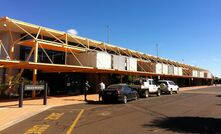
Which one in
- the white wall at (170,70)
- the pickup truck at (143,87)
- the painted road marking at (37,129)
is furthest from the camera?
the white wall at (170,70)

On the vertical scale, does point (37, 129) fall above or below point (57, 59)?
below

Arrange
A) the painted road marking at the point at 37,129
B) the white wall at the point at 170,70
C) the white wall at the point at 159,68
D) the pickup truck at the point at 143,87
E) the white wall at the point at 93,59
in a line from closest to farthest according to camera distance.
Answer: the painted road marking at the point at 37,129 < the pickup truck at the point at 143,87 < the white wall at the point at 93,59 < the white wall at the point at 159,68 < the white wall at the point at 170,70

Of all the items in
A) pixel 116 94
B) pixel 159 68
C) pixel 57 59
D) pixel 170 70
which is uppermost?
pixel 57 59

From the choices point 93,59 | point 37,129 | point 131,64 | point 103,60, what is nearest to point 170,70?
point 131,64

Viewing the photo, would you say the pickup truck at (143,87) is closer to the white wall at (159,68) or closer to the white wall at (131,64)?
the white wall at (131,64)

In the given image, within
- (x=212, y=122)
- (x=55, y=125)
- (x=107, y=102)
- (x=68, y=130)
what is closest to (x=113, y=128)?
(x=68, y=130)

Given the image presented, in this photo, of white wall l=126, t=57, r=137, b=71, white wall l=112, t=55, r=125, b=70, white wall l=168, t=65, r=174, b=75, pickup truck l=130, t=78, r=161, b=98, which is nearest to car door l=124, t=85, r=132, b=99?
pickup truck l=130, t=78, r=161, b=98

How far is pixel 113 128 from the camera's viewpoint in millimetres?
9812

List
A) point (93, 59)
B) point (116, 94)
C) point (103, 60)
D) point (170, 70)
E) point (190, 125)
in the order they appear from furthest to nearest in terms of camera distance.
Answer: point (170, 70)
point (103, 60)
point (93, 59)
point (116, 94)
point (190, 125)

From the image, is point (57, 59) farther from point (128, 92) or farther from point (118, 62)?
point (128, 92)

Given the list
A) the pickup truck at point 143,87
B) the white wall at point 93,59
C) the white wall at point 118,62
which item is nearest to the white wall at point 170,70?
the white wall at point 118,62

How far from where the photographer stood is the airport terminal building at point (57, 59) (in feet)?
76.1

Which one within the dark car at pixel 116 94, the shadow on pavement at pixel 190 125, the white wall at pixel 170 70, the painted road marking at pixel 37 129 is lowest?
the painted road marking at pixel 37 129

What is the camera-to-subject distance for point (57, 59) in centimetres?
3152
